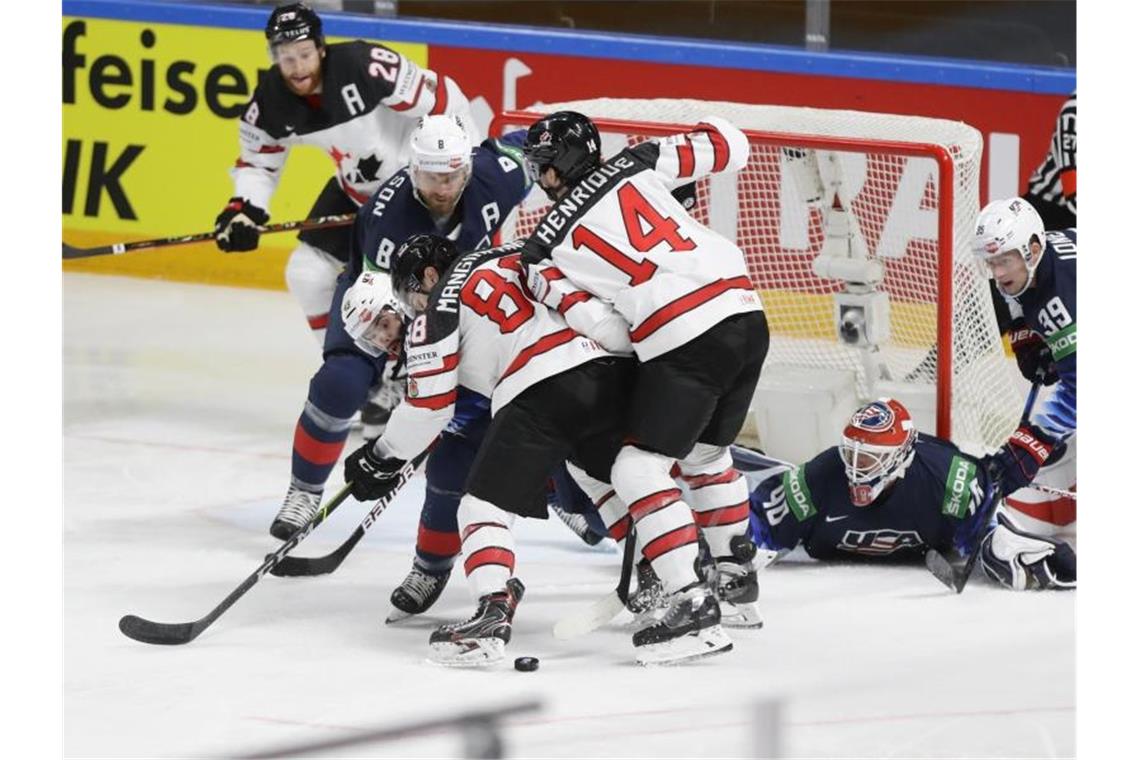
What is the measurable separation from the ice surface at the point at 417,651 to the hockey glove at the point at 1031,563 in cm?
4

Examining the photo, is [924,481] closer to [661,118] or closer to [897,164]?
[897,164]

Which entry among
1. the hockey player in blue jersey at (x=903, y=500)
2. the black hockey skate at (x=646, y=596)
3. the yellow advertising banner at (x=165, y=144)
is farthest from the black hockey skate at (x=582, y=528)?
the yellow advertising banner at (x=165, y=144)

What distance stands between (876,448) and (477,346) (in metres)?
0.92

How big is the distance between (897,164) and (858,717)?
2.08 meters

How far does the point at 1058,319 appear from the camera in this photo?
15.1 feet

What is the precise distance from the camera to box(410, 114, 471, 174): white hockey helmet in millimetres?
4582

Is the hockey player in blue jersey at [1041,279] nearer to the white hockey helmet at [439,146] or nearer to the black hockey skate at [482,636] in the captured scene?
the white hockey helmet at [439,146]

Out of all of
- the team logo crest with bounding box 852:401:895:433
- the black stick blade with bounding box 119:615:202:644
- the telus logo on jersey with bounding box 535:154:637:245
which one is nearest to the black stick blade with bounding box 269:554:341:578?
the black stick blade with bounding box 119:615:202:644

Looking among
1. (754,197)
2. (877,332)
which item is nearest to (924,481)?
(877,332)

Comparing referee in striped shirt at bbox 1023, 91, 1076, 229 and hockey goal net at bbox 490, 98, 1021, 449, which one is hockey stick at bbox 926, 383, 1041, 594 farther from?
referee in striped shirt at bbox 1023, 91, 1076, 229

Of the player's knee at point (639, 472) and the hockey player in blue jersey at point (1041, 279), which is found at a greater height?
the hockey player in blue jersey at point (1041, 279)

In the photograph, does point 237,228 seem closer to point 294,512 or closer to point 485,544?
point 294,512

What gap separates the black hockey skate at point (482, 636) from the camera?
404cm

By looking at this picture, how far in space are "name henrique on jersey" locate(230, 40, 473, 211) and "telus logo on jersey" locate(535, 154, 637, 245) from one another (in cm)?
147
